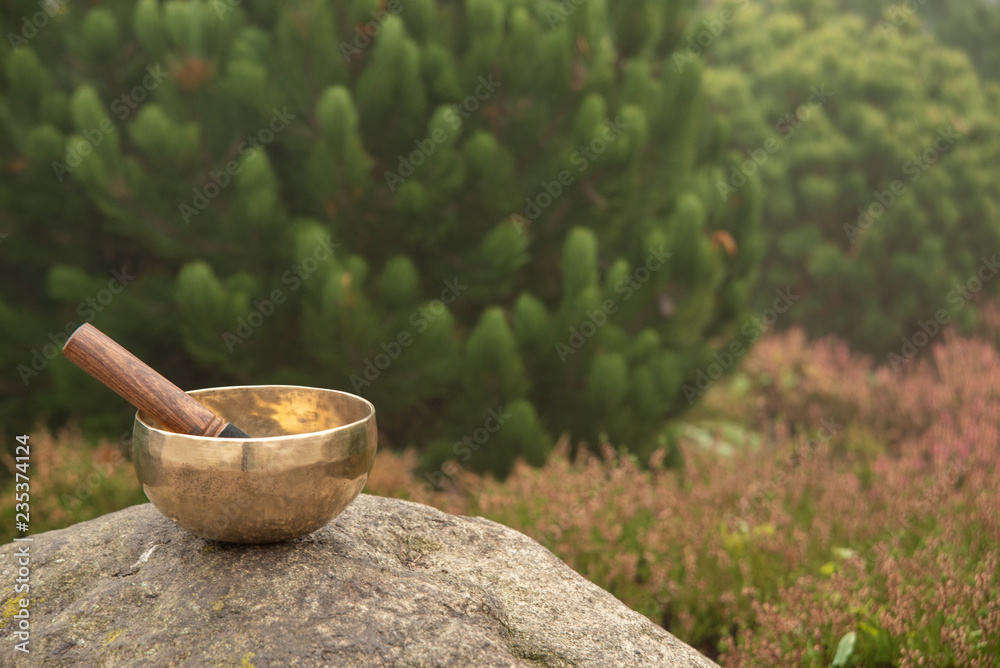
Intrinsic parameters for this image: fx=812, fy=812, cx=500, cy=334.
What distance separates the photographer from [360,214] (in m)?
4.02

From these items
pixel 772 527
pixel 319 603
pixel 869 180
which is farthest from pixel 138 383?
pixel 869 180

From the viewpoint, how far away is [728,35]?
8453 mm

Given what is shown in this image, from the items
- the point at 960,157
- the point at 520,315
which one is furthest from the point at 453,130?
the point at 960,157

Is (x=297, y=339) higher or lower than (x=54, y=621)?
lower

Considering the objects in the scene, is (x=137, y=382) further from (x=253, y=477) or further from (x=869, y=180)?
(x=869, y=180)

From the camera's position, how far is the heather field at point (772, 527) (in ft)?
8.58

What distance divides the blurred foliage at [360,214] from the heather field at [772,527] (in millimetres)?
313

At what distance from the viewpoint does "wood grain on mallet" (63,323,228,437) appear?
1726 mm

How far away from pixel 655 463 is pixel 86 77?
3.56 meters

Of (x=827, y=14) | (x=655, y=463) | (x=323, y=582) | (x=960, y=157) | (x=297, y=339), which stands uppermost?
Answer: (x=827, y=14)

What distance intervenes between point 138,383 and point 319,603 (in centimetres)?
60

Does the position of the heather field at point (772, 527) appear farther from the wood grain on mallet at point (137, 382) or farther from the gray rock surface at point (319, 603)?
the wood grain on mallet at point (137, 382)

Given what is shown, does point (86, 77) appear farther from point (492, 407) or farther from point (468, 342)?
point (492, 407)

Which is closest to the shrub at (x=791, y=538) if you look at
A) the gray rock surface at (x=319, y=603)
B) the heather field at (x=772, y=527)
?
the heather field at (x=772, y=527)
